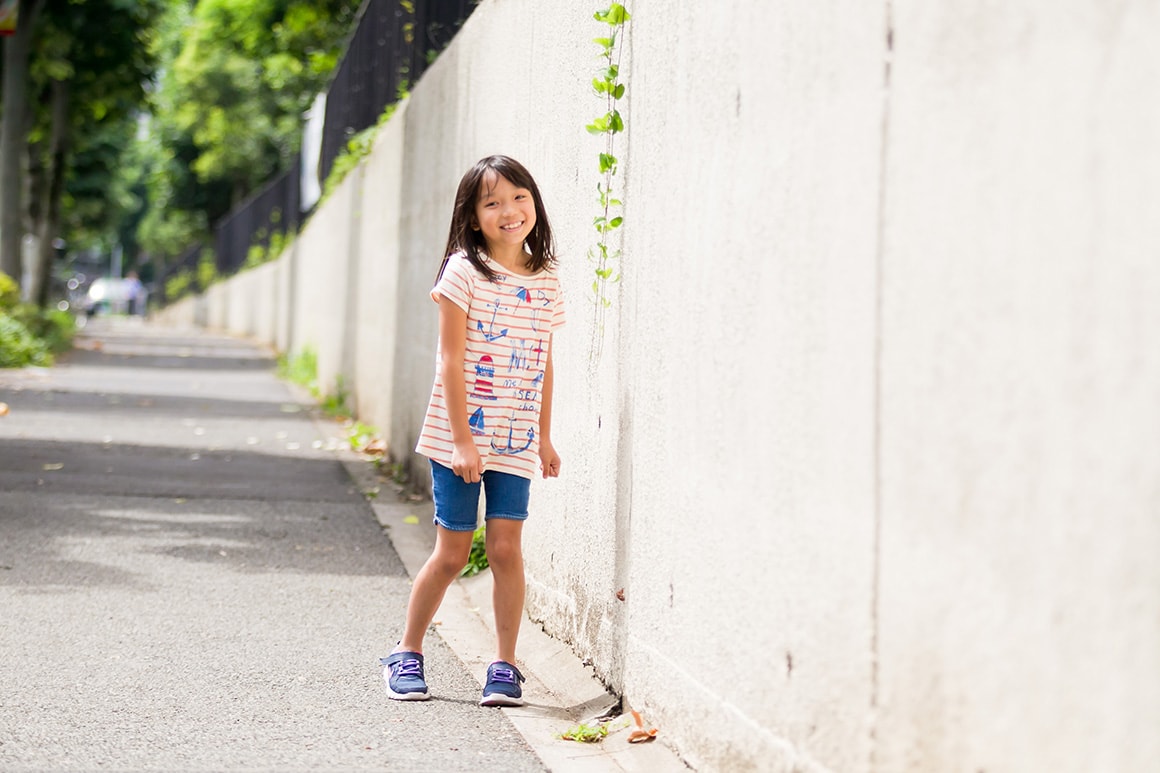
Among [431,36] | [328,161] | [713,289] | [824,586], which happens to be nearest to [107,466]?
[431,36]

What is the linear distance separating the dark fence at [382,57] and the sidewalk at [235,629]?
116 inches

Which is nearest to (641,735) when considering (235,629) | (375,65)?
(235,629)

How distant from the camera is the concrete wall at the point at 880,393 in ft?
6.81

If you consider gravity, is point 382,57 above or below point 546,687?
above

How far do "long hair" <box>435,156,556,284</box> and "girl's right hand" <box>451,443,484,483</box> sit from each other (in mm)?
490

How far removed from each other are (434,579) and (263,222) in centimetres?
2706

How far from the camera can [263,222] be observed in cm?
3059

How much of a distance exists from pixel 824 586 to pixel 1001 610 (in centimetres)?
65

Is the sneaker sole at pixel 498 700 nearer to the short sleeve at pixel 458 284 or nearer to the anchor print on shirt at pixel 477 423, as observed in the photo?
the anchor print on shirt at pixel 477 423

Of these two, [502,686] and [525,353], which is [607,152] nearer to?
[525,353]

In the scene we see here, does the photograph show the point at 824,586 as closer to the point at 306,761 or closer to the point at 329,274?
the point at 306,761

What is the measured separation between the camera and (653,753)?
152 inches

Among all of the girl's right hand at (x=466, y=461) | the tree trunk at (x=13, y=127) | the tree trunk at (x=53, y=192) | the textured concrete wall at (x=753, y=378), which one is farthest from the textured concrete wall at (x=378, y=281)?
the tree trunk at (x=53, y=192)

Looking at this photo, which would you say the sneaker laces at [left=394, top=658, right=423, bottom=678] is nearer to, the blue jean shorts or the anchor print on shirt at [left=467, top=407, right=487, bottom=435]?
the blue jean shorts
